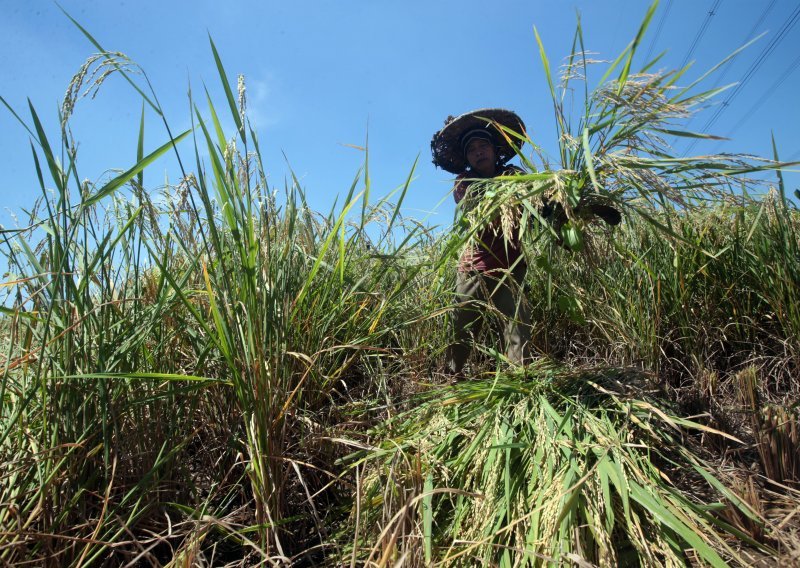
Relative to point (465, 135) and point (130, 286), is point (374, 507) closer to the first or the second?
point (130, 286)

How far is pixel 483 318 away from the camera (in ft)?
7.37

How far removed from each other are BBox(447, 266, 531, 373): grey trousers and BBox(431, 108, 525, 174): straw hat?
735 millimetres

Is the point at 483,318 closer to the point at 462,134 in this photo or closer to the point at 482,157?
the point at 482,157

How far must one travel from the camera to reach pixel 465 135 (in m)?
2.57

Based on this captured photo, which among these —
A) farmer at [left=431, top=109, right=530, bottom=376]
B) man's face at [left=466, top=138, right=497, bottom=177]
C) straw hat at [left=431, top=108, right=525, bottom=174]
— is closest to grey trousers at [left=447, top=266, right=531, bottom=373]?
farmer at [left=431, top=109, right=530, bottom=376]

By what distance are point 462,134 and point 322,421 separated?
5.89 feet

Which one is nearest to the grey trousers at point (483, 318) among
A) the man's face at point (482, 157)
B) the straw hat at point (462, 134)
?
the man's face at point (482, 157)

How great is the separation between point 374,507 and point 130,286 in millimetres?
1072

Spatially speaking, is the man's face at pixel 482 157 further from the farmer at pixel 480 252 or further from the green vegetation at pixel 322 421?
the green vegetation at pixel 322 421

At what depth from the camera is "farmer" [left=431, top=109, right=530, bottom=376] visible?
7.00ft

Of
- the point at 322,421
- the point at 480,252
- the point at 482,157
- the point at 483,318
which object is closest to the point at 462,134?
the point at 482,157

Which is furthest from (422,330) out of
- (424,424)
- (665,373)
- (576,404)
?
(665,373)

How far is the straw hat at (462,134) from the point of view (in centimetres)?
243

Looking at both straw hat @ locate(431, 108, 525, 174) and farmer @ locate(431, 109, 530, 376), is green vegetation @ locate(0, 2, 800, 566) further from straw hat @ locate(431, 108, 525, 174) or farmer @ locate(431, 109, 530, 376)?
straw hat @ locate(431, 108, 525, 174)
